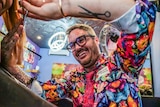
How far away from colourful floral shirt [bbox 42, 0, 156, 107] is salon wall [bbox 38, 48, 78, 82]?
47 millimetres

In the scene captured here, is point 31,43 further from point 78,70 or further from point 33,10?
point 78,70

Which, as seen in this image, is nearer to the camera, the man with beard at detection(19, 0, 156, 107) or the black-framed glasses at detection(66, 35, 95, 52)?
the man with beard at detection(19, 0, 156, 107)

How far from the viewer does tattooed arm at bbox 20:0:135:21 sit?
3.81ft

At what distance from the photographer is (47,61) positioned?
1.26 metres

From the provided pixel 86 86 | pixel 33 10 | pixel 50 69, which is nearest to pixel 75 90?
pixel 86 86

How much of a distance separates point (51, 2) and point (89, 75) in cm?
46

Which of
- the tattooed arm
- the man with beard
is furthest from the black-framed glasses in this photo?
the tattooed arm

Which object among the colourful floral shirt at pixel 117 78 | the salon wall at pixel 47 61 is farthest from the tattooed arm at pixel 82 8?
the salon wall at pixel 47 61

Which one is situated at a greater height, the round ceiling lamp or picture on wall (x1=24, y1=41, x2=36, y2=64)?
the round ceiling lamp

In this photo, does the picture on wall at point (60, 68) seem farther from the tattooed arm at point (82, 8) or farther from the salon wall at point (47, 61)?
the tattooed arm at point (82, 8)

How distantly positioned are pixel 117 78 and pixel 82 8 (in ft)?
1.39

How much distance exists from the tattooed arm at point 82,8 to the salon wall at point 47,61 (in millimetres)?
228

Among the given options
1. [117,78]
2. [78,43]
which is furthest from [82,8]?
[117,78]

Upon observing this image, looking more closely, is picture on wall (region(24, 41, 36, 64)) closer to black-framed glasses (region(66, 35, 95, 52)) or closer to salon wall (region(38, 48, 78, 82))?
salon wall (region(38, 48, 78, 82))
